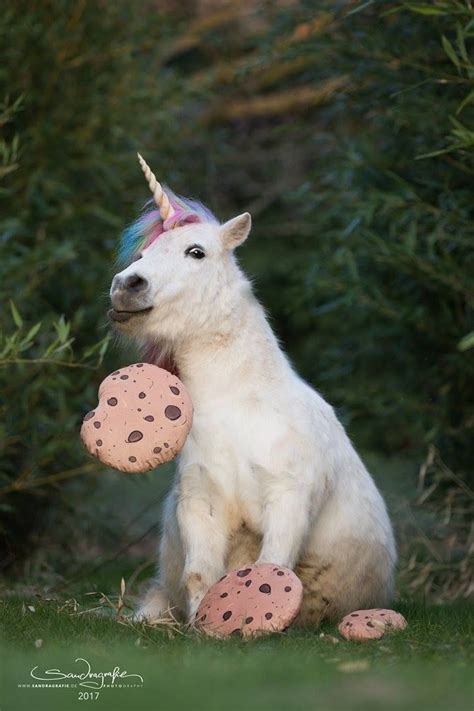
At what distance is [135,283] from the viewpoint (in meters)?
4.99

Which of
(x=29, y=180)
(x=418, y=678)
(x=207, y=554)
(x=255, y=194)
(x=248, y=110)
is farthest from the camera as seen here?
(x=255, y=194)

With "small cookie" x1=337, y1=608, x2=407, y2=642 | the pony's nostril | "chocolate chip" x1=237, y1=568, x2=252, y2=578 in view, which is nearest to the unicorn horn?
the pony's nostril

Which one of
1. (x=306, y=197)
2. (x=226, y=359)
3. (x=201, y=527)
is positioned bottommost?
(x=306, y=197)

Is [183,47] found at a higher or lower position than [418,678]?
lower

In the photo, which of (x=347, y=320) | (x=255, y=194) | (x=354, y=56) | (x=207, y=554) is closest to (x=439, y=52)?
(x=354, y=56)

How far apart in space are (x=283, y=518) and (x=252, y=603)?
418mm

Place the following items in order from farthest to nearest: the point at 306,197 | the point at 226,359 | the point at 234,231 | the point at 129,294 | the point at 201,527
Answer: the point at 306,197, the point at 234,231, the point at 226,359, the point at 201,527, the point at 129,294

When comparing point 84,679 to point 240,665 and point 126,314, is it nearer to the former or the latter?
point 240,665

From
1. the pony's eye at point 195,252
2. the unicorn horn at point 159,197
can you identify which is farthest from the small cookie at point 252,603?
the unicorn horn at point 159,197

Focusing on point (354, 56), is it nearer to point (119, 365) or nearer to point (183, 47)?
point (119, 365)

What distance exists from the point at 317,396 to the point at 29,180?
3262 millimetres

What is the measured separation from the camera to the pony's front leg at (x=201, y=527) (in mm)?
5094

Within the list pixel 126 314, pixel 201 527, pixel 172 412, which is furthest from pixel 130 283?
pixel 201 527

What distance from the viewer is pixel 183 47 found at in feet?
43.4
